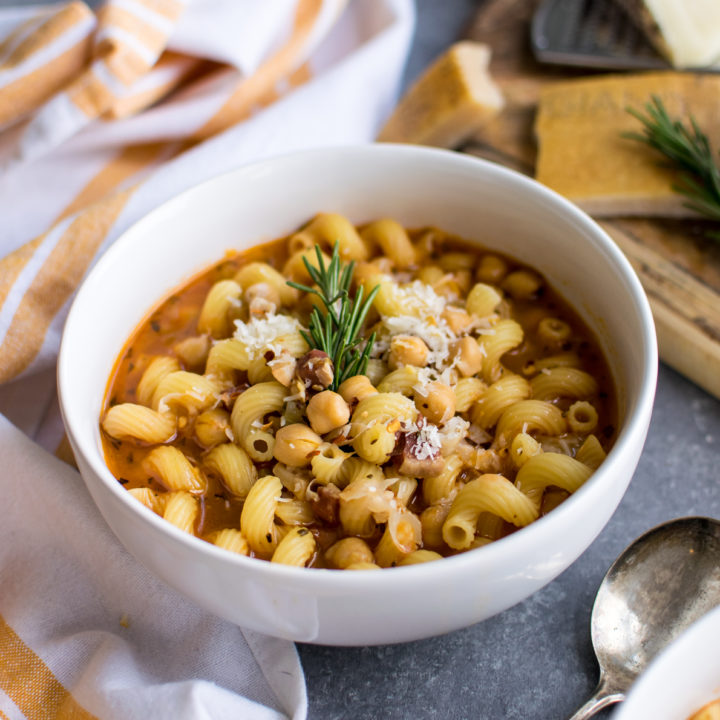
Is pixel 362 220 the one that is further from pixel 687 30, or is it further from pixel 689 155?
pixel 687 30

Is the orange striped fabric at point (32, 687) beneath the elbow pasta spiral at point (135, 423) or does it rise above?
beneath

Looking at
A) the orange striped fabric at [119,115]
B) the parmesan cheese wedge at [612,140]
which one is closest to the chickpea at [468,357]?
the parmesan cheese wedge at [612,140]

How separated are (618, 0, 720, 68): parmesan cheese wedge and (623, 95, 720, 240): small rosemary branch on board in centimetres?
56

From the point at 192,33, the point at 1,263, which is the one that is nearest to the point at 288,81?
the point at 192,33

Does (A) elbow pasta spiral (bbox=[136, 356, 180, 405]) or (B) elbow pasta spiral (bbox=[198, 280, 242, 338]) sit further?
(B) elbow pasta spiral (bbox=[198, 280, 242, 338])

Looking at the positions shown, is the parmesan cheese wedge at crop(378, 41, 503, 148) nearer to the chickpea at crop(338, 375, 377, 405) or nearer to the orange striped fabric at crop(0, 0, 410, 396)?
the orange striped fabric at crop(0, 0, 410, 396)

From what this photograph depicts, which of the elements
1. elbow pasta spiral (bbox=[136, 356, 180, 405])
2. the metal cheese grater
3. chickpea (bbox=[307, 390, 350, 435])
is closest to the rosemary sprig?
chickpea (bbox=[307, 390, 350, 435])

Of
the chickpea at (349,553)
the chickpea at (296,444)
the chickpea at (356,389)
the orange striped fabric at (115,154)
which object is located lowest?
the chickpea at (349,553)

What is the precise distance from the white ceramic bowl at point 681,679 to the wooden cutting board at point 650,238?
128cm

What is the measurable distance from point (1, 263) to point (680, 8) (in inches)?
122

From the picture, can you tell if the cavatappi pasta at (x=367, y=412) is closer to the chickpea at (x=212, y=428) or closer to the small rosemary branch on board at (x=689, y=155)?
the chickpea at (x=212, y=428)

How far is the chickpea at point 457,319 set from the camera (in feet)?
8.65

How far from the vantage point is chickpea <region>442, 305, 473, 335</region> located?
104 inches

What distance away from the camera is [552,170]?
356cm
